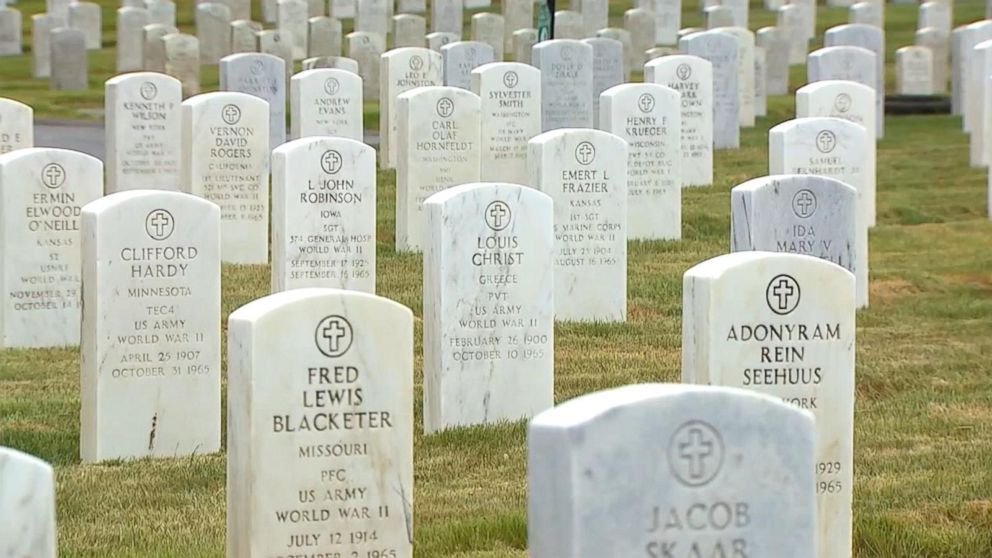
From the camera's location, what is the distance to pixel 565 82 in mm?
20578

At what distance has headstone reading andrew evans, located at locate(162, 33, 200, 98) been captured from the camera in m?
25.2

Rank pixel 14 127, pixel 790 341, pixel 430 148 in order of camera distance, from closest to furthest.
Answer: pixel 790 341 < pixel 14 127 < pixel 430 148

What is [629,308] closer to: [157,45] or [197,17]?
[157,45]

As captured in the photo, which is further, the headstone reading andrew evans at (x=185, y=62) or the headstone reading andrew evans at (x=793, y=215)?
the headstone reading andrew evans at (x=185, y=62)

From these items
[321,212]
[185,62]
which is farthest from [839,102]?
[185,62]

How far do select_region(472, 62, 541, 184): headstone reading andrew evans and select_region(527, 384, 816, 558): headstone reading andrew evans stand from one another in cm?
1194

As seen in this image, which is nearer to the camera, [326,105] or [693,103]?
[326,105]

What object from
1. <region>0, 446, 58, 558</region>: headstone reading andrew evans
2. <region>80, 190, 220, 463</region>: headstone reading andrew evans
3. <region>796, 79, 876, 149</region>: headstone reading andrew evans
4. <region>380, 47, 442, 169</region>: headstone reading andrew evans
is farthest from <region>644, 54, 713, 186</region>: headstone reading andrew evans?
<region>0, 446, 58, 558</region>: headstone reading andrew evans

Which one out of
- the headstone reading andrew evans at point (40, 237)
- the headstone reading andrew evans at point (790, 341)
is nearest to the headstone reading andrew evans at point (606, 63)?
the headstone reading andrew evans at point (40, 237)

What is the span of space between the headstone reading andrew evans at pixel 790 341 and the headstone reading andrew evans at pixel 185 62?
18.6m

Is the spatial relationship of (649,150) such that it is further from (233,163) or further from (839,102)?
(233,163)

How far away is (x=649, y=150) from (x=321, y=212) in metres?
4.14

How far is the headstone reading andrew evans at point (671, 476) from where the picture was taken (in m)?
4.71

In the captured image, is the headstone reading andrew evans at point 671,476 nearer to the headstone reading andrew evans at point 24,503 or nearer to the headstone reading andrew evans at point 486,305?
the headstone reading andrew evans at point 24,503
